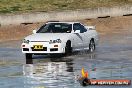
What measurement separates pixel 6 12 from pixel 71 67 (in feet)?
73.2

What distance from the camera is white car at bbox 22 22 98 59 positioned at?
23.5 metres

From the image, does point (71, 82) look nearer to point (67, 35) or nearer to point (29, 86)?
point (29, 86)

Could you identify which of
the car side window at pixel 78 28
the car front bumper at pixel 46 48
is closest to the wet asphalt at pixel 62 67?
the car front bumper at pixel 46 48

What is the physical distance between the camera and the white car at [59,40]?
23516 mm

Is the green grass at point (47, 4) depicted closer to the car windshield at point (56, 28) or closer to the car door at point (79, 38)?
the car door at point (79, 38)

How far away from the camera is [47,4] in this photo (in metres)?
47.0

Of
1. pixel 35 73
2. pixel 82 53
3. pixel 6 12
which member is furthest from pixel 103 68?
pixel 6 12

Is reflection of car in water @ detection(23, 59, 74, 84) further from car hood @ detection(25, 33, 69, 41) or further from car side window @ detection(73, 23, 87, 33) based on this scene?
car side window @ detection(73, 23, 87, 33)

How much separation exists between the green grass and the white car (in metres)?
16.8

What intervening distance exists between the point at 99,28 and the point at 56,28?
16.6m

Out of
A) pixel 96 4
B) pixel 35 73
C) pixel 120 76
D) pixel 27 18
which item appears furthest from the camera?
pixel 96 4

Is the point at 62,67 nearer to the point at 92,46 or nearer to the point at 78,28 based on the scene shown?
the point at 78,28

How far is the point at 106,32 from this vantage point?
40.6m

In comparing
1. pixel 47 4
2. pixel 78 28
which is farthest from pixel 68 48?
pixel 47 4
